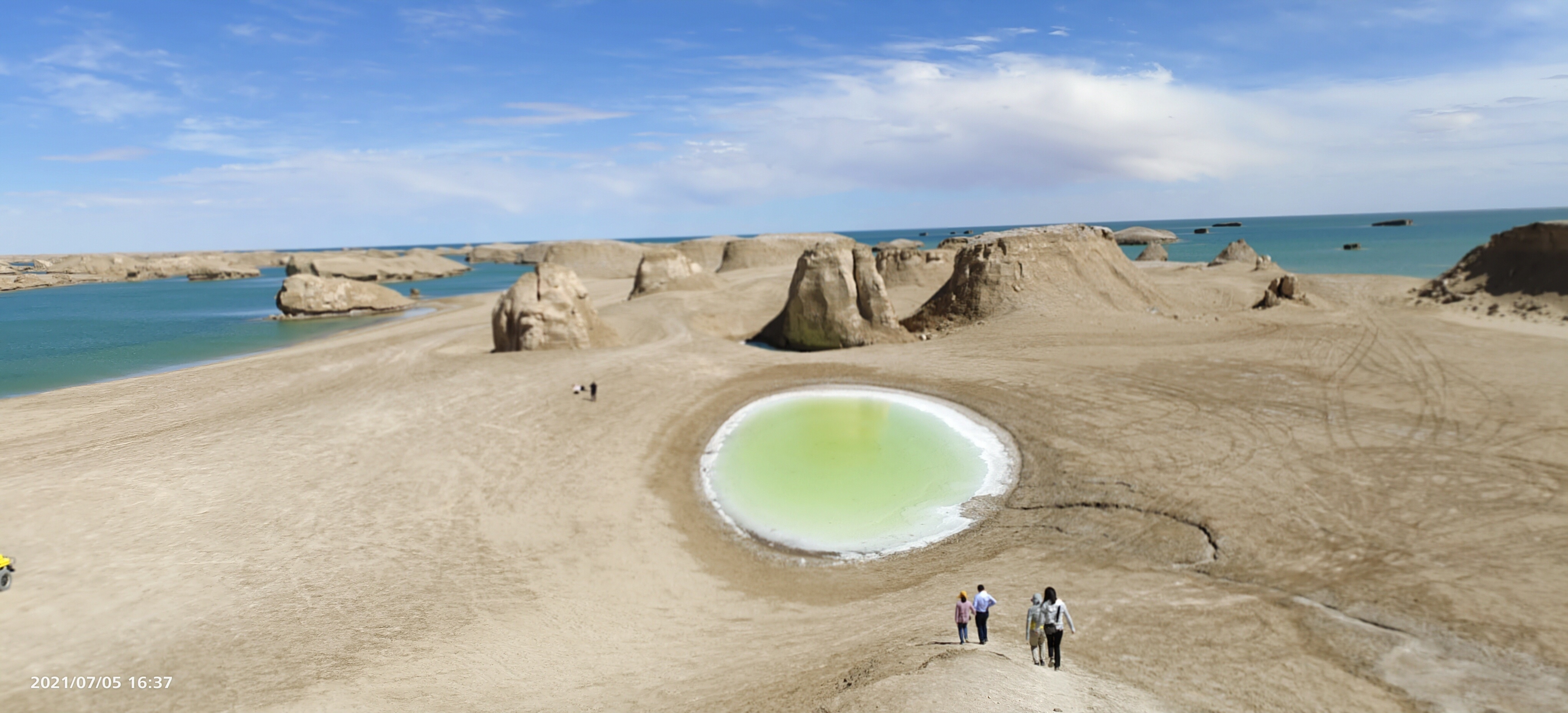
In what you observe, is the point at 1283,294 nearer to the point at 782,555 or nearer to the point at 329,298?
the point at 782,555

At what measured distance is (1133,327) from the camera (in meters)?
24.3

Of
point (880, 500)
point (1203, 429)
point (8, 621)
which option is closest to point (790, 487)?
point (880, 500)

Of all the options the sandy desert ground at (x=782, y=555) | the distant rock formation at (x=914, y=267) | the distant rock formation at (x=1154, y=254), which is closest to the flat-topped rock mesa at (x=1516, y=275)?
the sandy desert ground at (x=782, y=555)

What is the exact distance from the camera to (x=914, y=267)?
38406mm

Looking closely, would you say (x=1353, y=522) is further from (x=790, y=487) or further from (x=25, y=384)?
(x=25, y=384)

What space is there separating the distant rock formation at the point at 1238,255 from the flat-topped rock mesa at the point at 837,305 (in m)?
33.9

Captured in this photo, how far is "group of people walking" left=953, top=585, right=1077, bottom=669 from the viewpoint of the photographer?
7699 millimetres

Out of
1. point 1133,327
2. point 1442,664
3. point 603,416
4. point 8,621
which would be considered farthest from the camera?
point 1133,327

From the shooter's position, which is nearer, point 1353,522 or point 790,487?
point 1353,522

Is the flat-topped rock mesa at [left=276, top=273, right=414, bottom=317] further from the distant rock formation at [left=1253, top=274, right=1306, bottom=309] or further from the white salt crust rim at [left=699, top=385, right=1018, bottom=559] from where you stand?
the distant rock formation at [left=1253, top=274, right=1306, bottom=309]

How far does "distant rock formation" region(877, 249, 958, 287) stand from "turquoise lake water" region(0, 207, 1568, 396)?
33.0m

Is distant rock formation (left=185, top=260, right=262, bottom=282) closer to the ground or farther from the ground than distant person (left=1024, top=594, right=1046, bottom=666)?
farther from the ground

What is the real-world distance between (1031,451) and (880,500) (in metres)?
3.81

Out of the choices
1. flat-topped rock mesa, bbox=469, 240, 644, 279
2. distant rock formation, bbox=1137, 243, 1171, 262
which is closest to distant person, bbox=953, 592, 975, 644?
distant rock formation, bbox=1137, 243, 1171, 262
